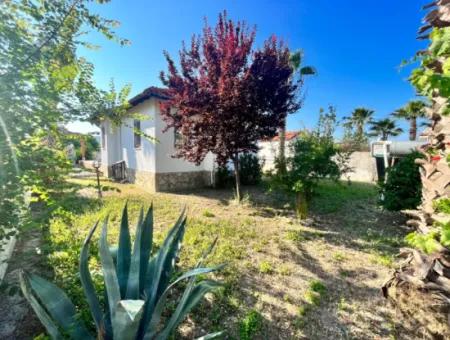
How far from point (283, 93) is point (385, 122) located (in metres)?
21.2

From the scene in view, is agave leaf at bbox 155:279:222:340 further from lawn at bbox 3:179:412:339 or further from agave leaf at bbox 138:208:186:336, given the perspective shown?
lawn at bbox 3:179:412:339

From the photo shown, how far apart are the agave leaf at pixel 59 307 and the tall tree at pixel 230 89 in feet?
18.1

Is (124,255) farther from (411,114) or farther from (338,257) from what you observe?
(411,114)

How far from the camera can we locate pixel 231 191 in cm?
974

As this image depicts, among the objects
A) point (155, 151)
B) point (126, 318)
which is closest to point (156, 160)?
point (155, 151)

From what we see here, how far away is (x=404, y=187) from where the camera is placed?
576 centimetres

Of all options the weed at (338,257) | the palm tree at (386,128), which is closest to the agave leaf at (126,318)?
the weed at (338,257)

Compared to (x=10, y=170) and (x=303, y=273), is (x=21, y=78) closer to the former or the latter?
(x=10, y=170)

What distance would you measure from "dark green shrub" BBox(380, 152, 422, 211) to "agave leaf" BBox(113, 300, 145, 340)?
20.9 feet

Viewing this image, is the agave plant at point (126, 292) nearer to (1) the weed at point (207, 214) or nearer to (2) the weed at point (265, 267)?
(2) the weed at point (265, 267)

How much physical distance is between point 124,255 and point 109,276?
0.33 meters

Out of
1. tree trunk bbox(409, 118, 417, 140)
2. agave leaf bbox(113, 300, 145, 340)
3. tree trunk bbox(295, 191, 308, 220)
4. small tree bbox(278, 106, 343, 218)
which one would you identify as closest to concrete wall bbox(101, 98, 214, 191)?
small tree bbox(278, 106, 343, 218)

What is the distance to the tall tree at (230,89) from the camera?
21.2 ft

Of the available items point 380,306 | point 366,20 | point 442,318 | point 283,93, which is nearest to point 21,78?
point 442,318
